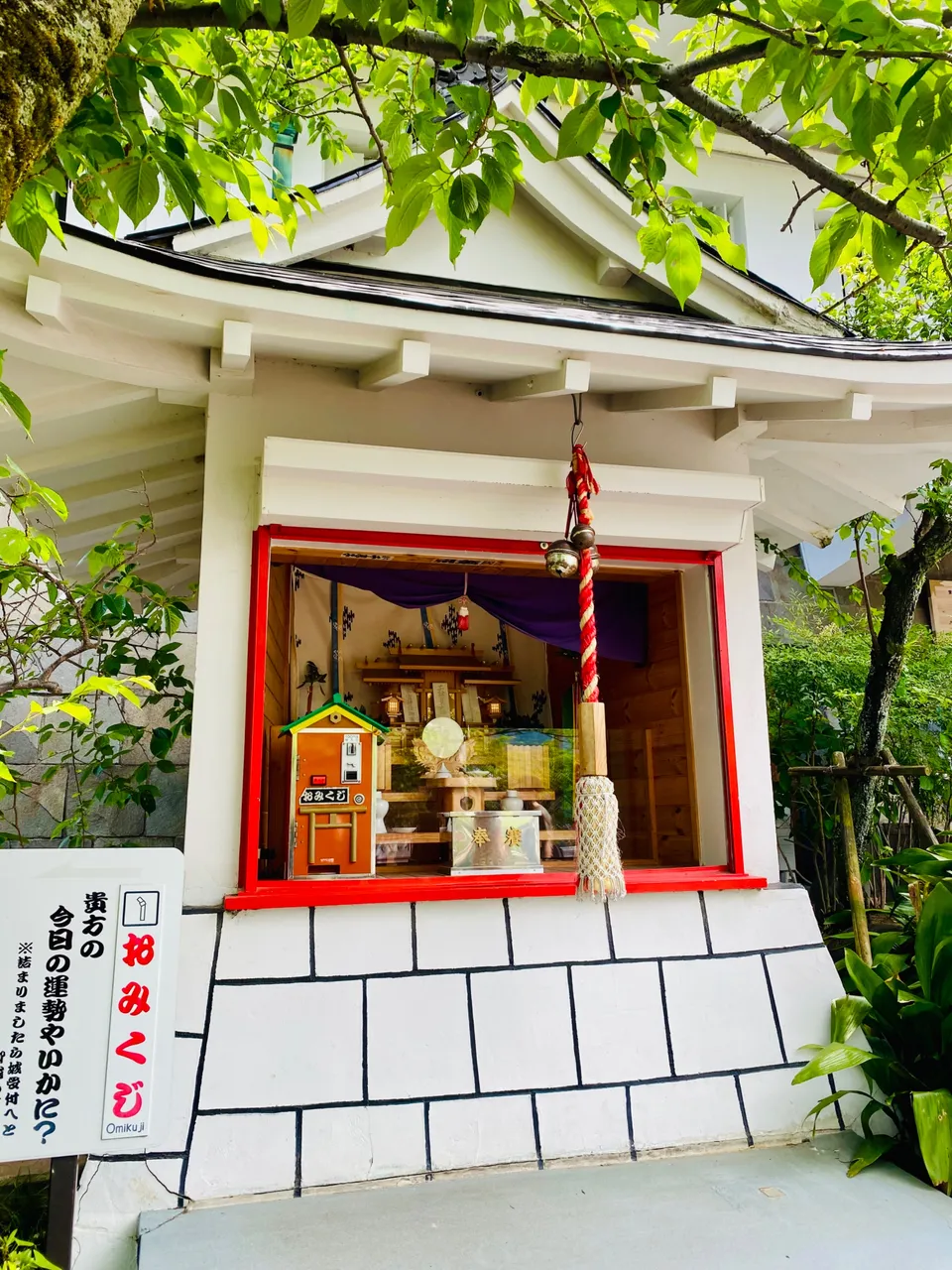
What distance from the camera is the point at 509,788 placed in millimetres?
3779

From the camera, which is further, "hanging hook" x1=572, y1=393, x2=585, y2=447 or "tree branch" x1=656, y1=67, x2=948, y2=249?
"hanging hook" x1=572, y1=393, x2=585, y2=447

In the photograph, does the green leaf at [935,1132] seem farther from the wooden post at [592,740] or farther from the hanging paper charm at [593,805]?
the wooden post at [592,740]

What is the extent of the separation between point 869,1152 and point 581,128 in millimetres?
3459

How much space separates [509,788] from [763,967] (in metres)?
1.28

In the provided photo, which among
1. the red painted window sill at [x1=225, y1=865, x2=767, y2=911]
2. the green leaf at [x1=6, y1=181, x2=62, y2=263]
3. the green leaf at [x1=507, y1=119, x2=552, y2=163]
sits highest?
the green leaf at [x1=507, y1=119, x2=552, y2=163]

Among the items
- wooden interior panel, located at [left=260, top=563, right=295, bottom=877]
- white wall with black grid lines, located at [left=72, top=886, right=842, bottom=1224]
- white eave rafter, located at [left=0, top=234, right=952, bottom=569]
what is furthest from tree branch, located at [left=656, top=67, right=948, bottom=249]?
white wall with black grid lines, located at [left=72, top=886, right=842, bottom=1224]

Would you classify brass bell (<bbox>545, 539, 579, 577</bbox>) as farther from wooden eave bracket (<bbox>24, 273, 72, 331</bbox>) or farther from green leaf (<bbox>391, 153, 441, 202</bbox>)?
wooden eave bracket (<bbox>24, 273, 72, 331</bbox>)

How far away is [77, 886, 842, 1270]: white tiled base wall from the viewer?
273 centimetres

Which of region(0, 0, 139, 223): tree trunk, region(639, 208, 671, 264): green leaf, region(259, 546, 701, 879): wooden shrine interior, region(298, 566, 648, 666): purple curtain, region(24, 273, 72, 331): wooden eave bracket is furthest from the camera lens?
region(298, 566, 648, 666): purple curtain

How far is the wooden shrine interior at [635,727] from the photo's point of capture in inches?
143

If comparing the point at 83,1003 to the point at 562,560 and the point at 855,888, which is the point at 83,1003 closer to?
the point at 562,560

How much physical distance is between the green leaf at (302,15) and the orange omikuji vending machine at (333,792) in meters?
2.48

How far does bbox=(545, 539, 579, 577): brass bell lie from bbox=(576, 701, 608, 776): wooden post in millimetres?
563

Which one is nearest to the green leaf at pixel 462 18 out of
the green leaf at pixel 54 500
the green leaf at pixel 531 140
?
the green leaf at pixel 531 140
